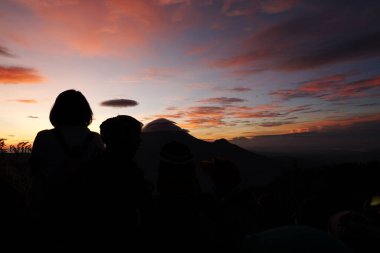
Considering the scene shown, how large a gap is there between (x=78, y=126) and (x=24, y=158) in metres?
7.33

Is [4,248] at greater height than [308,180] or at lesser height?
greater

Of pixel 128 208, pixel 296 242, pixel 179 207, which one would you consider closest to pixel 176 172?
pixel 179 207

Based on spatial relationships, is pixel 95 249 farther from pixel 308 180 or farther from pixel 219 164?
pixel 308 180

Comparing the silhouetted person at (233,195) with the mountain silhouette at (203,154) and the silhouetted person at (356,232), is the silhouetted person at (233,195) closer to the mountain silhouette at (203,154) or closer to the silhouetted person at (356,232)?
the silhouetted person at (356,232)

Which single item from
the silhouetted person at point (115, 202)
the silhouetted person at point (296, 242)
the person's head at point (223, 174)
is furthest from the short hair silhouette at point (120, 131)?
the silhouetted person at point (296, 242)

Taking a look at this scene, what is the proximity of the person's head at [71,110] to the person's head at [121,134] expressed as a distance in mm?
578

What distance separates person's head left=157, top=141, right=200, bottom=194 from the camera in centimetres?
228

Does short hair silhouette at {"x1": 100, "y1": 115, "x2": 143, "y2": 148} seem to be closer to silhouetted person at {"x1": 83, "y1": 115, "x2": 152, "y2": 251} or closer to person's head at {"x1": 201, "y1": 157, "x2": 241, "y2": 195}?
silhouetted person at {"x1": 83, "y1": 115, "x2": 152, "y2": 251}

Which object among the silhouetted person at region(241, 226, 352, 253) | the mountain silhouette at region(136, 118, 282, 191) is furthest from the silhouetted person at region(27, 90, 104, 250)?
the mountain silhouette at region(136, 118, 282, 191)

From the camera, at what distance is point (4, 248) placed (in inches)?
108

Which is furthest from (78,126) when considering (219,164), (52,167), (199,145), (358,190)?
(199,145)

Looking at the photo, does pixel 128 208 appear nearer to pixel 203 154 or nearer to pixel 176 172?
pixel 176 172

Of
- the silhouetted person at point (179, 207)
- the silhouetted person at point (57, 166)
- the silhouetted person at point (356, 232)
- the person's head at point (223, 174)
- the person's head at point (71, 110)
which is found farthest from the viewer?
the person's head at point (223, 174)

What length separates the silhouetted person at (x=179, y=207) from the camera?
213 centimetres
